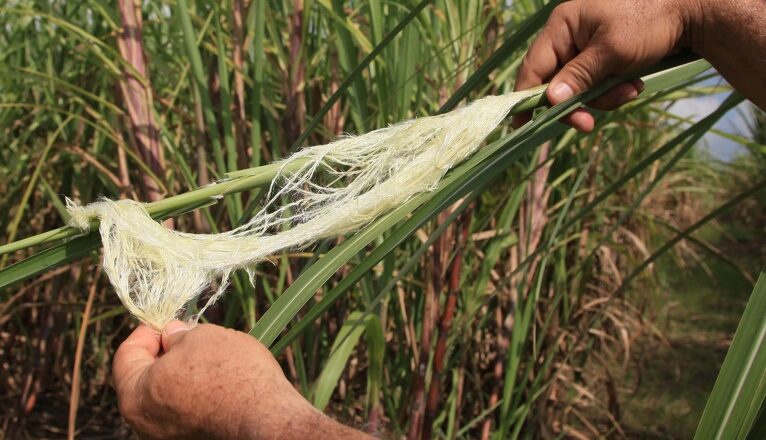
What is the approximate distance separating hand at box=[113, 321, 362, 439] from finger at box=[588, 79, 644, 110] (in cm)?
39

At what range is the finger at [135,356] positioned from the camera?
551 mm

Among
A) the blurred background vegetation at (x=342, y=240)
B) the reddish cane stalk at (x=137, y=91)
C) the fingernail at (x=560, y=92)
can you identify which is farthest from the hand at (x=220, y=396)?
the reddish cane stalk at (x=137, y=91)

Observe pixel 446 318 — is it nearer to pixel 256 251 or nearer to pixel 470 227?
pixel 470 227

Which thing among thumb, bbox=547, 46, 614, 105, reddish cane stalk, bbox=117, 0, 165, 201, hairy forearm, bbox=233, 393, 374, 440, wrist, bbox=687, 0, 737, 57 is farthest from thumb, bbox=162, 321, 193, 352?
reddish cane stalk, bbox=117, 0, 165, 201

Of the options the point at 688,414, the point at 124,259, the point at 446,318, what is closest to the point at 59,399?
the point at 446,318

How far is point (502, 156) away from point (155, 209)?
0.26 metres

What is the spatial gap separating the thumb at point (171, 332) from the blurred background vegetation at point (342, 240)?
0.10m

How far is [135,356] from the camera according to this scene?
1.83ft

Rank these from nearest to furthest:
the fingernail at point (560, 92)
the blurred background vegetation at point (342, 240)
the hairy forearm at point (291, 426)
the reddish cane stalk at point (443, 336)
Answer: the hairy forearm at point (291, 426)
the fingernail at point (560, 92)
the blurred background vegetation at point (342, 240)
the reddish cane stalk at point (443, 336)

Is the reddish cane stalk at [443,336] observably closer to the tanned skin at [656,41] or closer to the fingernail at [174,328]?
the tanned skin at [656,41]

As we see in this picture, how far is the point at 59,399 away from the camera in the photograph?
2.03 meters

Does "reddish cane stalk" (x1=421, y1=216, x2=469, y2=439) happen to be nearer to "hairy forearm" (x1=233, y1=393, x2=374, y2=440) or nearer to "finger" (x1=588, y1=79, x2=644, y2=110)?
"finger" (x1=588, y1=79, x2=644, y2=110)

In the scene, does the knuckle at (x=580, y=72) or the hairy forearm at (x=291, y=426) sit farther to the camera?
the knuckle at (x=580, y=72)

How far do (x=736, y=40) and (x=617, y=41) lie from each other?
11 cm
